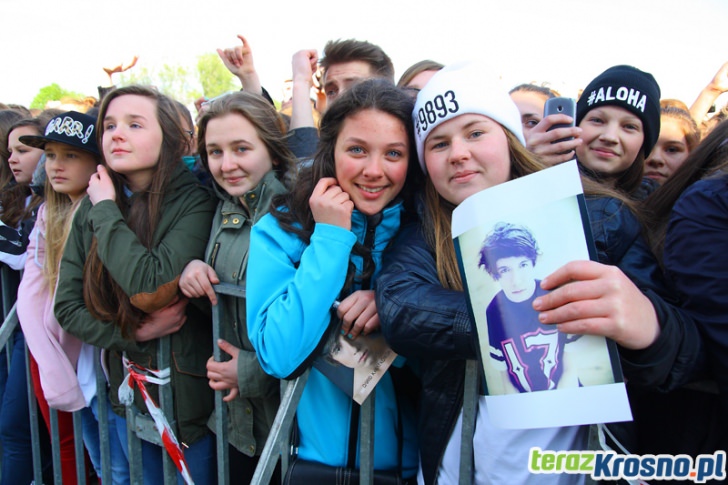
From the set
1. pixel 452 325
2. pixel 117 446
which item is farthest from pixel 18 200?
pixel 452 325

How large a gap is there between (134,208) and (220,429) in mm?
1245

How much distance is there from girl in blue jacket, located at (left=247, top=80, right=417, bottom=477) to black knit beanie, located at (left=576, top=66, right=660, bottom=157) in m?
1.23

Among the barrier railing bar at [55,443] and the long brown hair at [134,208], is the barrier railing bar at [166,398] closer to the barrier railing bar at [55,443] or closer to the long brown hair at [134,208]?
the long brown hair at [134,208]

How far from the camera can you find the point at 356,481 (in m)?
1.63

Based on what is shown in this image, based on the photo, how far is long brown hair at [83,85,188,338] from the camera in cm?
230

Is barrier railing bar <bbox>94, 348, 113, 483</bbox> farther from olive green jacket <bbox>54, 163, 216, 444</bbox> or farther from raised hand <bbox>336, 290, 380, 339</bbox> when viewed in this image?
raised hand <bbox>336, 290, 380, 339</bbox>

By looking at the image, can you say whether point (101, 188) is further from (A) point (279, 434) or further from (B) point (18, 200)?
(B) point (18, 200)

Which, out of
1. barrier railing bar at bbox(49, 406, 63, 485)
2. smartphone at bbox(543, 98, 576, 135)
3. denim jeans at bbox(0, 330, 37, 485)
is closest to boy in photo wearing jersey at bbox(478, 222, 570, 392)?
smartphone at bbox(543, 98, 576, 135)

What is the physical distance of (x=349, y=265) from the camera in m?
1.72

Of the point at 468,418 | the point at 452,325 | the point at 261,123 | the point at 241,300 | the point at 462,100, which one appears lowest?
the point at 468,418

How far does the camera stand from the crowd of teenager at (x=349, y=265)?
1262 mm

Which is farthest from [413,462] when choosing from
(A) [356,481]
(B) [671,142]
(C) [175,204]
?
(B) [671,142]

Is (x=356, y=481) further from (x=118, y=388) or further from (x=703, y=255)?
(x=118, y=388)

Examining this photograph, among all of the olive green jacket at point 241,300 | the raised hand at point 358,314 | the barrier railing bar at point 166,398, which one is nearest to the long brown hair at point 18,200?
the barrier railing bar at point 166,398
